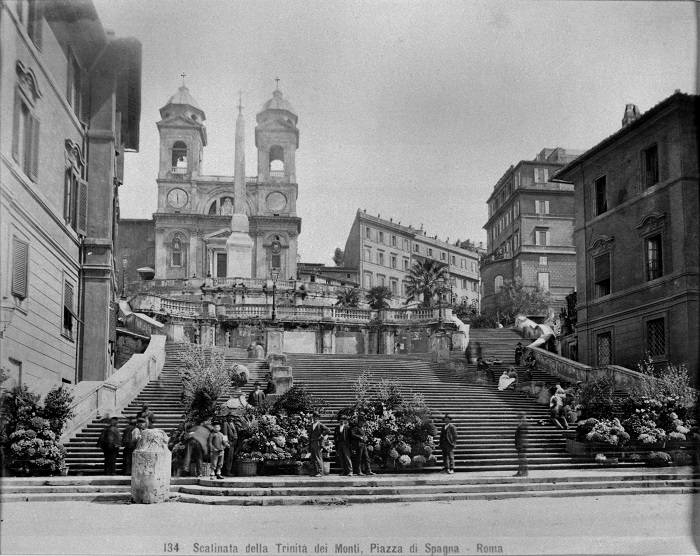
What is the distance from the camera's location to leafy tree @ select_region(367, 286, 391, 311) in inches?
2272

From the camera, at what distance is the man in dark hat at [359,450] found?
56.3 feet

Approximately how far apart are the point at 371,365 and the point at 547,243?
7.28 m

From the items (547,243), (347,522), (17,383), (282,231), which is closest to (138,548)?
(347,522)

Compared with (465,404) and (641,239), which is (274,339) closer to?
(465,404)

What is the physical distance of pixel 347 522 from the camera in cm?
1212

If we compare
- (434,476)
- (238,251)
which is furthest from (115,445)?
(238,251)

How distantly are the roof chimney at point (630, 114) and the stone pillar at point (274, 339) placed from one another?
22569 millimetres

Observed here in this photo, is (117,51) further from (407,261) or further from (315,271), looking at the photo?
(315,271)

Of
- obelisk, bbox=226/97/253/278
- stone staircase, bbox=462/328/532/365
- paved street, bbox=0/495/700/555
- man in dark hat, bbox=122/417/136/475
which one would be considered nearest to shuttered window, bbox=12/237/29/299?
man in dark hat, bbox=122/417/136/475

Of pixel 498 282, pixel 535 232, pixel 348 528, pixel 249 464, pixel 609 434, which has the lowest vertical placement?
pixel 348 528

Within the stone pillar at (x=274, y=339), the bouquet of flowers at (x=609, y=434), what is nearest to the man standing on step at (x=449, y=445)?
the bouquet of flowers at (x=609, y=434)

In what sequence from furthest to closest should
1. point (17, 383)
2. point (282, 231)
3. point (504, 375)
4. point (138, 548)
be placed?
1. point (282, 231)
2. point (504, 375)
3. point (17, 383)
4. point (138, 548)

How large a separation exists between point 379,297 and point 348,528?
46.5 m

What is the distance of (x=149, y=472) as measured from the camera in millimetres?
13812
